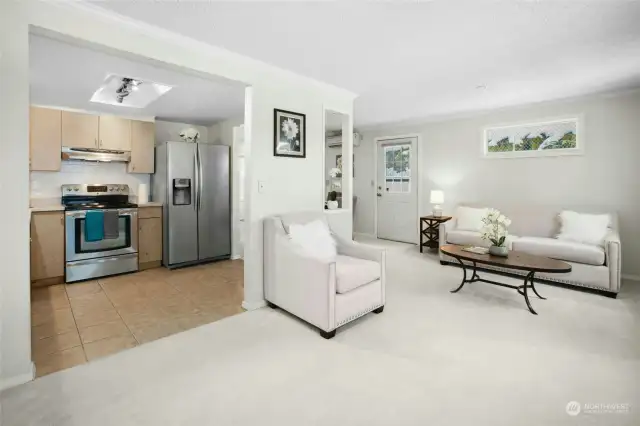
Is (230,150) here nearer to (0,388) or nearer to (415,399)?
(0,388)

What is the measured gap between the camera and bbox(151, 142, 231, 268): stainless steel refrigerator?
14.8 ft

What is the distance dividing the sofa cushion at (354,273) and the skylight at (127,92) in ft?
9.12

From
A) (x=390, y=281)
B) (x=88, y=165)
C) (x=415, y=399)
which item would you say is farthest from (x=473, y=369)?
(x=88, y=165)

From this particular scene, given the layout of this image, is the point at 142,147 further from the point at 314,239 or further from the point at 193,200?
the point at 314,239

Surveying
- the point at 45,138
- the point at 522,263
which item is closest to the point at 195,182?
the point at 45,138

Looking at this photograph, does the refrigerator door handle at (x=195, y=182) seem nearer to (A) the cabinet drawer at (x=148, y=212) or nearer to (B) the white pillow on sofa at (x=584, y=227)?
(A) the cabinet drawer at (x=148, y=212)

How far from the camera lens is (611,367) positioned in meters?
2.04

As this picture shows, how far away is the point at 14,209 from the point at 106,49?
Answer: 1.19 m

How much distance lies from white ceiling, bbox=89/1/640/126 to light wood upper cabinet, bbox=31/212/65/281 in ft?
9.42

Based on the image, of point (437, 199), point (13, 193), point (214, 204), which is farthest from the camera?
point (437, 199)

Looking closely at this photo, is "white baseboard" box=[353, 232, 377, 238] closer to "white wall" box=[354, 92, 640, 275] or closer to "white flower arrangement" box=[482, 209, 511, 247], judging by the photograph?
"white wall" box=[354, 92, 640, 275]

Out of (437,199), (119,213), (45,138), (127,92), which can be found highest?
(127,92)

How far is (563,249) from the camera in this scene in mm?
3611

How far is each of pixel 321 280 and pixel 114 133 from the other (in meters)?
3.86
